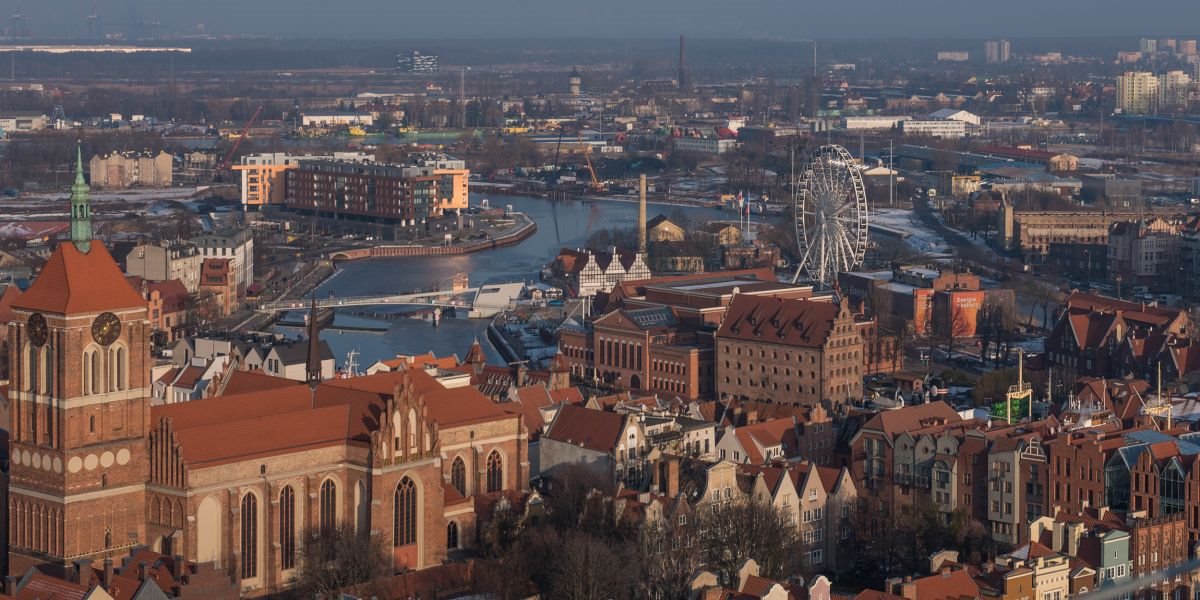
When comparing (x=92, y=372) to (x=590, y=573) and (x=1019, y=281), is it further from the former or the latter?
(x=1019, y=281)

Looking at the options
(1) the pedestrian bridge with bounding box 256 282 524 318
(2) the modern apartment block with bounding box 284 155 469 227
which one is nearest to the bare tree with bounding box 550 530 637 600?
(1) the pedestrian bridge with bounding box 256 282 524 318

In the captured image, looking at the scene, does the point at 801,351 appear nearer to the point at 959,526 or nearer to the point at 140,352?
the point at 959,526

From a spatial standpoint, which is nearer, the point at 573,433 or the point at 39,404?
the point at 39,404

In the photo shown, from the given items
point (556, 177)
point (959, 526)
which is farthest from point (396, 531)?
point (556, 177)

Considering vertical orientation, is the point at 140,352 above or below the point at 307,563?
above

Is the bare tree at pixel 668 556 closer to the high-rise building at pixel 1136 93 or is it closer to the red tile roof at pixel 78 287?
the red tile roof at pixel 78 287

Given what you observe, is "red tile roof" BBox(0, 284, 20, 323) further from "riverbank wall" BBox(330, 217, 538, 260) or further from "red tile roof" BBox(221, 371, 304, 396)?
"riverbank wall" BBox(330, 217, 538, 260)

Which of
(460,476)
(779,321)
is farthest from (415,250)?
(460,476)
